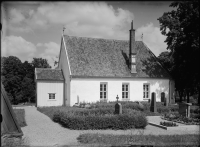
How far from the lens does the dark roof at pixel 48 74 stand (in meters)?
28.4

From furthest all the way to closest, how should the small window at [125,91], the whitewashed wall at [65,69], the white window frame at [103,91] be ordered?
the small window at [125,91]
the white window frame at [103,91]
the whitewashed wall at [65,69]

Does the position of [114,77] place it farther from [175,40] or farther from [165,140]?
[165,140]

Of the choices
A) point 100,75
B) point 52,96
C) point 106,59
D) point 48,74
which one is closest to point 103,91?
point 100,75

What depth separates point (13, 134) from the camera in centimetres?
751

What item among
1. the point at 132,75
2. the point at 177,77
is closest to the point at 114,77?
the point at 132,75

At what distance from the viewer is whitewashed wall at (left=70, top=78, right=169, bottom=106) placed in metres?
27.6

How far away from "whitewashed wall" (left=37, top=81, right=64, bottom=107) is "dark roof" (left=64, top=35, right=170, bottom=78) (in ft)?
12.0

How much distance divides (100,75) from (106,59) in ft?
10.5

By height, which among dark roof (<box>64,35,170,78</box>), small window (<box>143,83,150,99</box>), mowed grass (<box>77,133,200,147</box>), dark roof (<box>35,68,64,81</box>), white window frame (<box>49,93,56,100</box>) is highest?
dark roof (<box>64,35,170,78</box>)

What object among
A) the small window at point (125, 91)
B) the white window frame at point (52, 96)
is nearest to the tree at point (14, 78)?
the white window frame at point (52, 96)

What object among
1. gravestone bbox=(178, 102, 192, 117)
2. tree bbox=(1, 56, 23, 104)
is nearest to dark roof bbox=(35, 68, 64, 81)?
gravestone bbox=(178, 102, 192, 117)

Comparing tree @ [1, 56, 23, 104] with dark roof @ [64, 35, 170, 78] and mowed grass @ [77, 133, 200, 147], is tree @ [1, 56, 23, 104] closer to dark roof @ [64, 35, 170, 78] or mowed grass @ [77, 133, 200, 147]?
dark roof @ [64, 35, 170, 78]

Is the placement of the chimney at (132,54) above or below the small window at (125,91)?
above

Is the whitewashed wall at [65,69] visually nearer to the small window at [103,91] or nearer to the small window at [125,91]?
the small window at [103,91]
